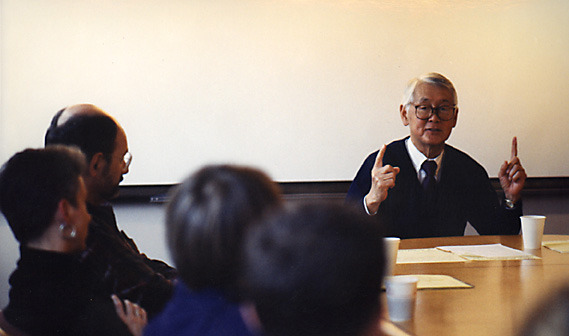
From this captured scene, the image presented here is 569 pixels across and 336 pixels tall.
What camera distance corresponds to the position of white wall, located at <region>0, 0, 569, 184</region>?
3344 mm

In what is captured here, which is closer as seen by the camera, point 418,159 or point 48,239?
point 48,239

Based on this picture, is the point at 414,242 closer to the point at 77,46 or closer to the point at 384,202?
the point at 384,202

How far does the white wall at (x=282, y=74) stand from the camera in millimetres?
3344

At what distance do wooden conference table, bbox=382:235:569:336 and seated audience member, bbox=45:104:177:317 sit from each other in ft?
2.33

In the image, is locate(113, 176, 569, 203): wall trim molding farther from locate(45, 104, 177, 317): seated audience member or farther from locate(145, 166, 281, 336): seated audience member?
locate(145, 166, 281, 336): seated audience member

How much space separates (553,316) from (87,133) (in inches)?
60.6

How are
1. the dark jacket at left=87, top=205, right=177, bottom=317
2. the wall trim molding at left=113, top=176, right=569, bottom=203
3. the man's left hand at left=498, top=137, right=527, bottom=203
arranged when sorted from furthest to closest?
1. the wall trim molding at left=113, top=176, right=569, bottom=203
2. the man's left hand at left=498, top=137, right=527, bottom=203
3. the dark jacket at left=87, top=205, right=177, bottom=317

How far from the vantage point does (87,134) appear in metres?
1.73

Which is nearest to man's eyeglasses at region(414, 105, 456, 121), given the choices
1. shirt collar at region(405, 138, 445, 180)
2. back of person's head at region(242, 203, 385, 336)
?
shirt collar at region(405, 138, 445, 180)

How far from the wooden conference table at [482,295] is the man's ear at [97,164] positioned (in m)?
0.91

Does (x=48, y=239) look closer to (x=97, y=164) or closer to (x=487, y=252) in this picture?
(x=97, y=164)

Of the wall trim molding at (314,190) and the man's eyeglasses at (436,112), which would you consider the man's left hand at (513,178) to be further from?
the wall trim molding at (314,190)

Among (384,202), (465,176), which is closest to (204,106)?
(384,202)

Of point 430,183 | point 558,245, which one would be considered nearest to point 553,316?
point 558,245
